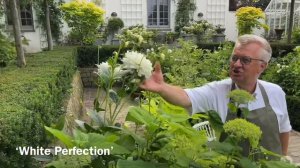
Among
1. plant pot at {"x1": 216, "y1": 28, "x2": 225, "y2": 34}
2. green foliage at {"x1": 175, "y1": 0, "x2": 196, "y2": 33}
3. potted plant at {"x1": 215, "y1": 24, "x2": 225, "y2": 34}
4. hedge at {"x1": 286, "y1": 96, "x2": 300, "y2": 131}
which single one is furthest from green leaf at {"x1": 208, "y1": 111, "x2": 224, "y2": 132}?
plant pot at {"x1": 216, "y1": 28, "x2": 225, "y2": 34}

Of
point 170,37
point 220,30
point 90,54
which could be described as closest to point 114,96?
point 90,54

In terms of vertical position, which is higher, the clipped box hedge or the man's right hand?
the man's right hand

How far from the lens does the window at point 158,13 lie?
14930 millimetres

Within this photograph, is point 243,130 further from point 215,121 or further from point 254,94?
point 254,94

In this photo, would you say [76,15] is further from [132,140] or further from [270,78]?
[132,140]

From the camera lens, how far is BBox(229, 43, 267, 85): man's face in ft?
5.37

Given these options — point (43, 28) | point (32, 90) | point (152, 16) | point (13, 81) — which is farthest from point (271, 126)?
point (152, 16)

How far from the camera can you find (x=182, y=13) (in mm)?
14680

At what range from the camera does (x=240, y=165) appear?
33.0 inches

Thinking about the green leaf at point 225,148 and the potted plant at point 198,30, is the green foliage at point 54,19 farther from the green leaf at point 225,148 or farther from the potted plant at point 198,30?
the green leaf at point 225,148

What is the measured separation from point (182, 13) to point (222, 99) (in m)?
13.4

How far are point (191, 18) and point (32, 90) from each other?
12.8m

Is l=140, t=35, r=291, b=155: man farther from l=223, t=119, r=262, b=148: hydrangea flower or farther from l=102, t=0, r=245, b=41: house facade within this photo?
l=102, t=0, r=245, b=41: house facade

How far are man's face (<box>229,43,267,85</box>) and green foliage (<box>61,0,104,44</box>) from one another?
851 centimetres
